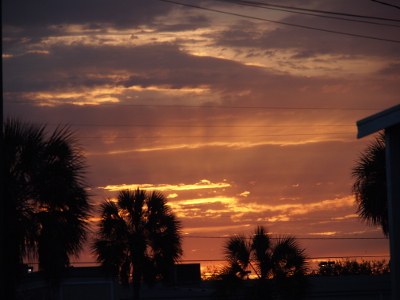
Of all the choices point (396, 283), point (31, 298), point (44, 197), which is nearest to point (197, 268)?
point (31, 298)

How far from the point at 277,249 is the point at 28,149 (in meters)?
11.0

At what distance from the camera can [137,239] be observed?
2581cm

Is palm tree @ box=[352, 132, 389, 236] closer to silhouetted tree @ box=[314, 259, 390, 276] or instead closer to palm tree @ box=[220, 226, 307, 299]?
palm tree @ box=[220, 226, 307, 299]

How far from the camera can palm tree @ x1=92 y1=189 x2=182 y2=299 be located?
83.1 ft

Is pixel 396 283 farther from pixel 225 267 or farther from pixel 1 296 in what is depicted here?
pixel 225 267

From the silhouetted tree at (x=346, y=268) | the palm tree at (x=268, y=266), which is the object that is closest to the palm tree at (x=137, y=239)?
the palm tree at (x=268, y=266)

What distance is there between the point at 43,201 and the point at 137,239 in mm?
11682

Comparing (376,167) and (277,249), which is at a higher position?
(376,167)

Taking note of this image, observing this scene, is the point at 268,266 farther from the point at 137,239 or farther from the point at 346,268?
the point at 346,268

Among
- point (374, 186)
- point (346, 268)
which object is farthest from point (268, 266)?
point (346, 268)

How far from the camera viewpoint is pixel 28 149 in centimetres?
1475

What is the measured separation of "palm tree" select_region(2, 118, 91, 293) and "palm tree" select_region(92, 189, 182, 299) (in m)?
10.6

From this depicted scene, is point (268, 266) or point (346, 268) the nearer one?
point (268, 266)

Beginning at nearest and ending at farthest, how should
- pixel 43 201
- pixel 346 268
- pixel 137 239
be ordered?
pixel 43 201 < pixel 137 239 < pixel 346 268
